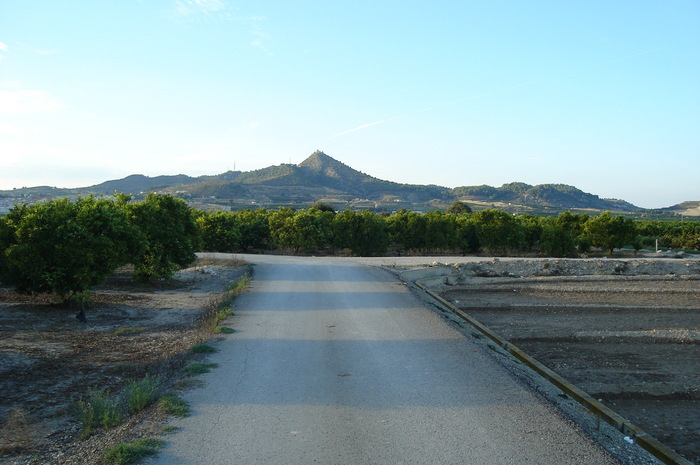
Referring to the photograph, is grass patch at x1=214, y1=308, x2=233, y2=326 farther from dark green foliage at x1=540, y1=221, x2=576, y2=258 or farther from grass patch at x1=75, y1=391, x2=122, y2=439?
dark green foliage at x1=540, y1=221, x2=576, y2=258

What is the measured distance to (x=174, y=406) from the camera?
6.04 m

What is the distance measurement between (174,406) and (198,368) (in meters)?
1.62

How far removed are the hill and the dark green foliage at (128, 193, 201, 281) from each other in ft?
279

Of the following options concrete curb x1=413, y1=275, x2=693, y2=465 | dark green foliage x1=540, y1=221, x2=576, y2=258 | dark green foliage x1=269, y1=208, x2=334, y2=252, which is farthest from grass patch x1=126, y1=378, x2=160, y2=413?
dark green foliage x1=540, y1=221, x2=576, y2=258

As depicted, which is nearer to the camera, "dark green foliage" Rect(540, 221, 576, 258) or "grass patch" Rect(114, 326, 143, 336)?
"grass patch" Rect(114, 326, 143, 336)

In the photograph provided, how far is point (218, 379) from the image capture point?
7.27 m

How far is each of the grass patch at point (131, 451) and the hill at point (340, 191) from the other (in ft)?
328

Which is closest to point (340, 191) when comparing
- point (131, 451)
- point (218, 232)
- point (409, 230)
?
point (409, 230)

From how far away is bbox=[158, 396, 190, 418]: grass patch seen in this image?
19.4ft

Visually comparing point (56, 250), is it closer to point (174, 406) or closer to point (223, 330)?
point (223, 330)

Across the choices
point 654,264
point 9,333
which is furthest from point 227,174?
point 9,333

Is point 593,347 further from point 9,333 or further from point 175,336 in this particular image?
point 9,333

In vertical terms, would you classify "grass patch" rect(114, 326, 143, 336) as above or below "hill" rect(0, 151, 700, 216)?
below

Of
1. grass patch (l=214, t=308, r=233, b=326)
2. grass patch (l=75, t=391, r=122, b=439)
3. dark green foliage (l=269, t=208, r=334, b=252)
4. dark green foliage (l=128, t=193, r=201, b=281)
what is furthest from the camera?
dark green foliage (l=269, t=208, r=334, b=252)
